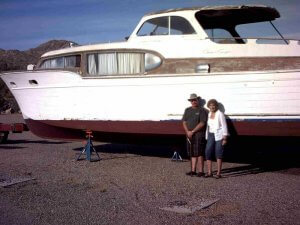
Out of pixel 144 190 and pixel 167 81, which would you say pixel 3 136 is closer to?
pixel 167 81

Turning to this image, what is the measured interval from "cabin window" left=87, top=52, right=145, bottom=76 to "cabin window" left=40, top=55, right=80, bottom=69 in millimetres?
408

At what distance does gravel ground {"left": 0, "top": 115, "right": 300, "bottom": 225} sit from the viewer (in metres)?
5.25

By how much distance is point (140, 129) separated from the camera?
9.66 metres

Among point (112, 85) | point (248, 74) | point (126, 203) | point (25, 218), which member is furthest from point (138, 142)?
point (25, 218)

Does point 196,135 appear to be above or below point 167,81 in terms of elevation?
below

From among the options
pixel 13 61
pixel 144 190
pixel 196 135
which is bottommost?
pixel 13 61

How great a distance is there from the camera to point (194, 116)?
317 inches

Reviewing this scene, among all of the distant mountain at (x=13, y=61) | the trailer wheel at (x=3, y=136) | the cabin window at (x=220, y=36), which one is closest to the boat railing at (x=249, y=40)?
the cabin window at (x=220, y=36)

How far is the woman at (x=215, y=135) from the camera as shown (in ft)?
25.3

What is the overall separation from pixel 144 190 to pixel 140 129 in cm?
308

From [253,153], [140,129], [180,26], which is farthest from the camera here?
[253,153]

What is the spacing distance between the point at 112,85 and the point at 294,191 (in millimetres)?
4798

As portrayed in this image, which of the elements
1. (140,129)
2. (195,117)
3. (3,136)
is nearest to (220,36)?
(195,117)

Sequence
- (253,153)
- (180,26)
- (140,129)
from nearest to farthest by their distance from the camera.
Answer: (180,26), (140,129), (253,153)
